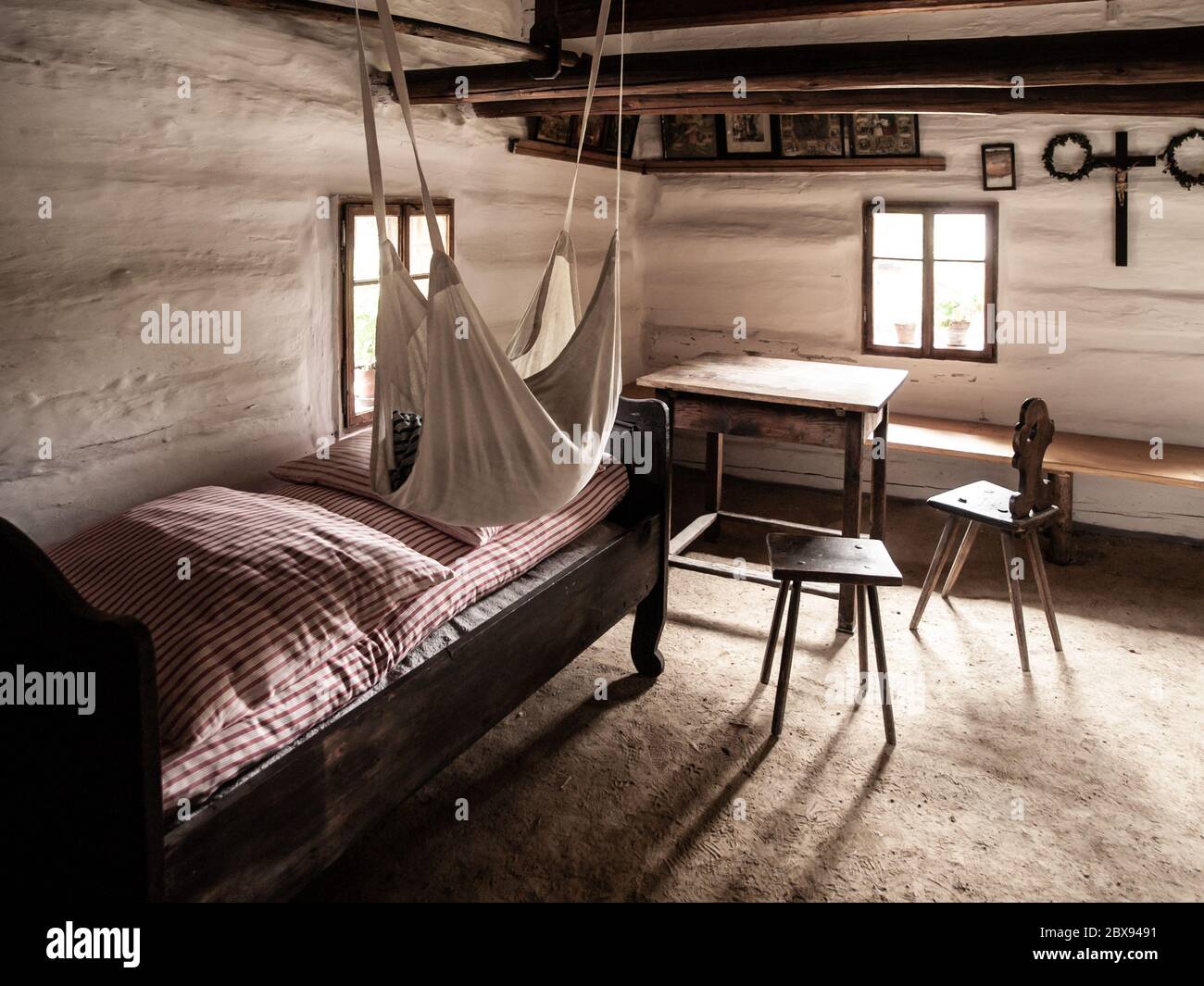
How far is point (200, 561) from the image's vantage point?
1.92 metres

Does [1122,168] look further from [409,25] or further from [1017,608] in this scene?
[409,25]

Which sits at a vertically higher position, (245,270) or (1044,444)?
(245,270)

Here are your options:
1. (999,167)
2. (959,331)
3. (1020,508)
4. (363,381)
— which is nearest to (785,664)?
(1020,508)

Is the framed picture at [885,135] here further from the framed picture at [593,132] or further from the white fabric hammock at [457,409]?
the white fabric hammock at [457,409]

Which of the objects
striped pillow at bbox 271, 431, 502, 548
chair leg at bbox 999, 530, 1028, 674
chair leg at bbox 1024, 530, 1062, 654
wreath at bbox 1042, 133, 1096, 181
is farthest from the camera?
wreath at bbox 1042, 133, 1096, 181

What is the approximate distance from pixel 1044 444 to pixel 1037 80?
128 cm

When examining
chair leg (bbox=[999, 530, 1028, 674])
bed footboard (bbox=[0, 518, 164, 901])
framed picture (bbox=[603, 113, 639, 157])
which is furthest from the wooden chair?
bed footboard (bbox=[0, 518, 164, 901])

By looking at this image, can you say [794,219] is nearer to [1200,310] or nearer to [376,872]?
[1200,310]

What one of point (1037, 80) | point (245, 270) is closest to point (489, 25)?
point (245, 270)

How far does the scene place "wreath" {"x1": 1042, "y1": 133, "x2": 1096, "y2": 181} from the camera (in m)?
4.29

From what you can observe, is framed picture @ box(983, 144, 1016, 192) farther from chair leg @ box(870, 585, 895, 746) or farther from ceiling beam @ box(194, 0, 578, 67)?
chair leg @ box(870, 585, 895, 746)

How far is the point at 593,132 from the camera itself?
4660 mm

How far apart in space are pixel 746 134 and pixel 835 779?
11.2 ft

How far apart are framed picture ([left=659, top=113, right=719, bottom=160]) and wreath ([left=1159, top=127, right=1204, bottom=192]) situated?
2.05 metres
